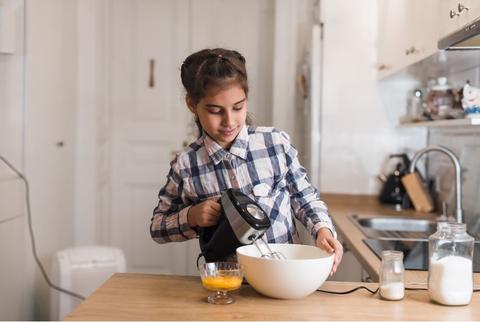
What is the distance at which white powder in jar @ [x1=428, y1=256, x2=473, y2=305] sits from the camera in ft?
3.83

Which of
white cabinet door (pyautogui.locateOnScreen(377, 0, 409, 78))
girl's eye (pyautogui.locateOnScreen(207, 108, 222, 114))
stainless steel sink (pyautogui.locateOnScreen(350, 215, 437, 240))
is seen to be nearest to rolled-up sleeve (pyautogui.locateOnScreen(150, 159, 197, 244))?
girl's eye (pyautogui.locateOnScreen(207, 108, 222, 114))

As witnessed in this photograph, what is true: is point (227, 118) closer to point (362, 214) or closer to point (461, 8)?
point (461, 8)

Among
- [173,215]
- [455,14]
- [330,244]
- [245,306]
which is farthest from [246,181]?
[455,14]

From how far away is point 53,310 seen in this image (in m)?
2.92

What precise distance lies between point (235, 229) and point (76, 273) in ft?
6.24

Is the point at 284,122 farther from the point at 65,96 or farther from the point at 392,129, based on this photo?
the point at 65,96

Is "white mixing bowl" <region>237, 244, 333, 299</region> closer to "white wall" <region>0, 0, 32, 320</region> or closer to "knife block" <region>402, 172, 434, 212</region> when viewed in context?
"white wall" <region>0, 0, 32, 320</region>

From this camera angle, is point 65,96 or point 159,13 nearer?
point 65,96

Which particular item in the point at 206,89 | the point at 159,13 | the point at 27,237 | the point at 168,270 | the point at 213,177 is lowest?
the point at 168,270

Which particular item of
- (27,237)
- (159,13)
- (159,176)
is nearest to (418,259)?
(27,237)

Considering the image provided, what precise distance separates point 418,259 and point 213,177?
2.40 ft

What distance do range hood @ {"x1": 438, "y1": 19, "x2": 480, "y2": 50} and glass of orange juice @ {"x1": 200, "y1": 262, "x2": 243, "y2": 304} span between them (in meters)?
0.81

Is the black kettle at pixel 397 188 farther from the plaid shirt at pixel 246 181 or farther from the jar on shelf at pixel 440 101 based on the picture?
the plaid shirt at pixel 246 181

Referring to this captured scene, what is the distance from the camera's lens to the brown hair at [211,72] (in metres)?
1.35
